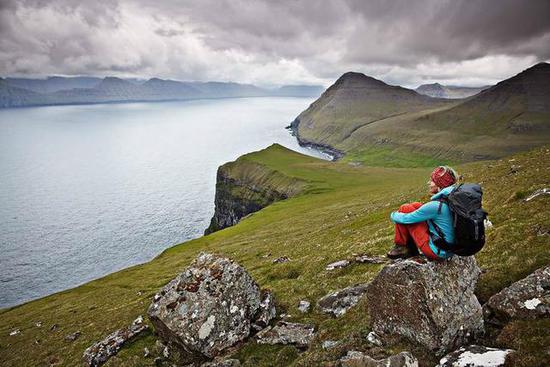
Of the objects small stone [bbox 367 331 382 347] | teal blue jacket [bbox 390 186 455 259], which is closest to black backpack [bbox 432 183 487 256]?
teal blue jacket [bbox 390 186 455 259]

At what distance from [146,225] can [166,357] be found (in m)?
140

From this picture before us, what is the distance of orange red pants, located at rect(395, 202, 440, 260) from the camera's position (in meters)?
12.1

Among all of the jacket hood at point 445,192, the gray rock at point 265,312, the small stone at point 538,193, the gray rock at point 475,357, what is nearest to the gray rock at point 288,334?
the gray rock at point 265,312

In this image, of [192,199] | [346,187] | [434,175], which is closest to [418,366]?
[434,175]

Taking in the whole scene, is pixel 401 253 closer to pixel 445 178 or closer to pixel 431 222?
pixel 431 222

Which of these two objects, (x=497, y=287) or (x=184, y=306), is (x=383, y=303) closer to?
(x=497, y=287)

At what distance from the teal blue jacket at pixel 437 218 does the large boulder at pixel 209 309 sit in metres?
10.3

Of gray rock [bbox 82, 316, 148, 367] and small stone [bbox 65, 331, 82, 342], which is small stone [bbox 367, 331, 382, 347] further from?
small stone [bbox 65, 331, 82, 342]

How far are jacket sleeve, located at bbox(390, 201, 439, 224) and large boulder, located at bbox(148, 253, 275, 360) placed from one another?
10099mm

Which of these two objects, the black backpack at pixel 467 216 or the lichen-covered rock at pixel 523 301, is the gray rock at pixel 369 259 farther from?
the black backpack at pixel 467 216

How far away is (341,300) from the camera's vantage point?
18.8 meters

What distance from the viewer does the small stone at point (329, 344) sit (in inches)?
553

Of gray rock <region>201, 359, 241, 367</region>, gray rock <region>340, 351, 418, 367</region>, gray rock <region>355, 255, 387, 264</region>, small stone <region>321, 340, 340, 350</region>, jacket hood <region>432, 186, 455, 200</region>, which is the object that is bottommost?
gray rock <region>201, 359, 241, 367</region>

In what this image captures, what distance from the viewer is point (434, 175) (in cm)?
1244
